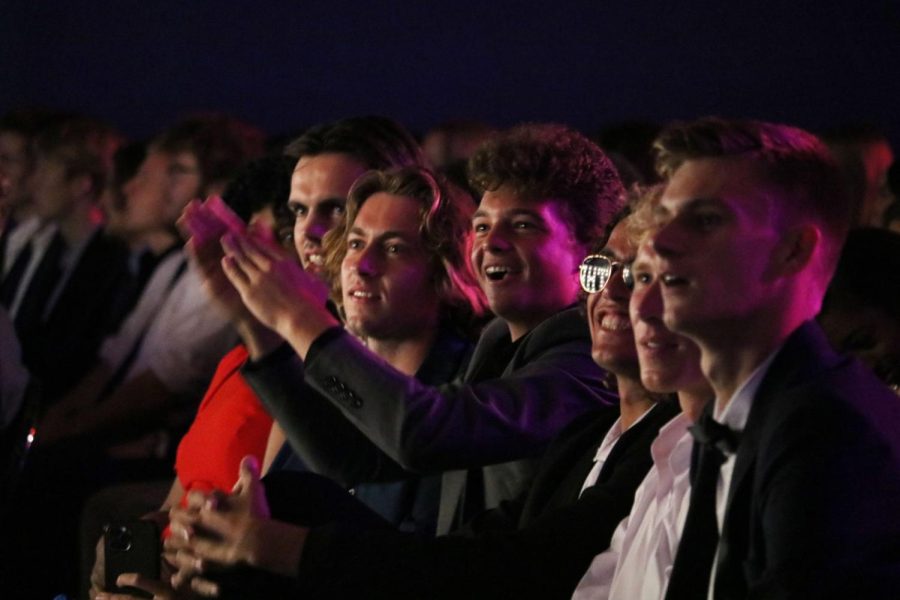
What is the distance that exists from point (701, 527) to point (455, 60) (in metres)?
5.23

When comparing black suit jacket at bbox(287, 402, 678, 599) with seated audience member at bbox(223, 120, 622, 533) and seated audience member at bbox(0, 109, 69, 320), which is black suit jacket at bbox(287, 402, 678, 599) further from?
seated audience member at bbox(0, 109, 69, 320)

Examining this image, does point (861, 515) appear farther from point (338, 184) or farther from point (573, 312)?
point (338, 184)

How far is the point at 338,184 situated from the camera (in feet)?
10.4

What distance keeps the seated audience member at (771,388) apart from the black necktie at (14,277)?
425cm

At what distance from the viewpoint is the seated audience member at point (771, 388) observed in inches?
61.1

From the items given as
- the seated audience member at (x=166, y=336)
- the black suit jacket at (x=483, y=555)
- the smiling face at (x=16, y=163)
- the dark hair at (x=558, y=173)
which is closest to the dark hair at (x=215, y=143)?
the seated audience member at (x=166, y=336)

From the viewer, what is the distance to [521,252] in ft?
8.36

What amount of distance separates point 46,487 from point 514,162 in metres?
2.45

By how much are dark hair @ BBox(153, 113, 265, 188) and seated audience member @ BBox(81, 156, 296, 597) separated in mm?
932

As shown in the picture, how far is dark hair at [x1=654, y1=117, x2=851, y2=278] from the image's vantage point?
1.72 m

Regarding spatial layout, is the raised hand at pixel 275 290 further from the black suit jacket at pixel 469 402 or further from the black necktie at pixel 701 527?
the black necktie at pixel 701 527

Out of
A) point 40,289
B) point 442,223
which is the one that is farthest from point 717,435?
point 40,289

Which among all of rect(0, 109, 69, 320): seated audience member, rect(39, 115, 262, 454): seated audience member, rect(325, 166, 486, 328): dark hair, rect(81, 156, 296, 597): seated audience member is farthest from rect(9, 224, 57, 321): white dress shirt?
rect(325, 166, 486, 328): dark hair

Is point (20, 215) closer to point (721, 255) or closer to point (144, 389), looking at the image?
point (144, 389)
